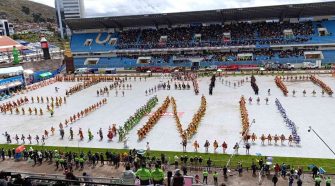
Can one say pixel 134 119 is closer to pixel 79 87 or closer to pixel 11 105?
pixel 11 105

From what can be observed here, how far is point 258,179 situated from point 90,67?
60161mm

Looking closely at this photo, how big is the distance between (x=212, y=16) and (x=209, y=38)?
4.63m

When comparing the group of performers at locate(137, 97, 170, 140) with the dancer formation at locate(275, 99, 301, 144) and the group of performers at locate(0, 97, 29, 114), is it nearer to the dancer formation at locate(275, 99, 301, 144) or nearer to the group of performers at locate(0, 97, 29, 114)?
the dancer formation at locate(275, 99, 301, 144)

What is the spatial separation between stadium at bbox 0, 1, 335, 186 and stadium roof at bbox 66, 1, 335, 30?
0.23 meters

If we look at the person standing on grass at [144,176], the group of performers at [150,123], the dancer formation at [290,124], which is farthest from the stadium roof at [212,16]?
the person standing on grass at [144,176]

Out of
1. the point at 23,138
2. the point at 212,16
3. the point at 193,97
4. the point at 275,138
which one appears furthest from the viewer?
the point at 212,16

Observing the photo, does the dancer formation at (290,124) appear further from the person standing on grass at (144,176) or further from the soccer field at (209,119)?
the person standing on grass at (144,176)

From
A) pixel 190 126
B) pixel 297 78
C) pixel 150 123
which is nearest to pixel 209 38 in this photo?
pixel 297 78

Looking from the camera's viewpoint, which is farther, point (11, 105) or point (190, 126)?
point (11, 105)

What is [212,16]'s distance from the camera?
71.9m

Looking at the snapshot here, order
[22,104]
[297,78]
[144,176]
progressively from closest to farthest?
1. [144,176]
2. [22,104]
3. [297,78]

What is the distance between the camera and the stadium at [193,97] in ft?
71.1

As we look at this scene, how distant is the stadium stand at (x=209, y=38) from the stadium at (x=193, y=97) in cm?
23

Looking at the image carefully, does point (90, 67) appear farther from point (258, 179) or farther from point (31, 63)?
point (258, 179)
